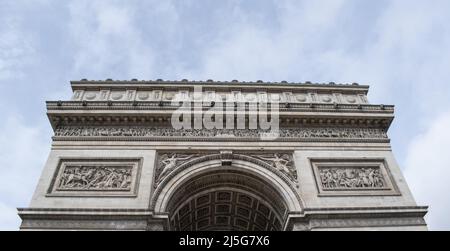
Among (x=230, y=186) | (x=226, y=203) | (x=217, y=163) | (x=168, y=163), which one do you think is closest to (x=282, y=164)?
(x=230, y=186)

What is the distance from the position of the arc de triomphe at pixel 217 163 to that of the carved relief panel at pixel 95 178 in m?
0.04

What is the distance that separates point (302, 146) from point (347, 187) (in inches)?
98.8

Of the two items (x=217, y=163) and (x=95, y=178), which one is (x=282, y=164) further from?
(x=95, y=178)

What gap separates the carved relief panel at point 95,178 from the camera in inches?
529

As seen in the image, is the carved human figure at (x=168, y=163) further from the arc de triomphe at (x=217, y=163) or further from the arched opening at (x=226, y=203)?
the arched opening at (x=226, y=203)

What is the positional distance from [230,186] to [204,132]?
8.70ft

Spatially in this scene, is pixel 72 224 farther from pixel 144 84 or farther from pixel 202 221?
pixel 144 84

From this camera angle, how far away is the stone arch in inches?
546

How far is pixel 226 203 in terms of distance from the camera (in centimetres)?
1653

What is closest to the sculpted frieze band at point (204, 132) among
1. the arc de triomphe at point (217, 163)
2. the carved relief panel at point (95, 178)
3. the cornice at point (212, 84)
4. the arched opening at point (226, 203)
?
the arc de triomphe at point (217, 163)

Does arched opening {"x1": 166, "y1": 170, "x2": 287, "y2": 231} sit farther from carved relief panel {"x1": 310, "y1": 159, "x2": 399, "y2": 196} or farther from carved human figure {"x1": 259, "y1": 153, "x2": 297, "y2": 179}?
carved relief panel {"x1": 310, "y1": 159, "x2": 399, "y2": 196}

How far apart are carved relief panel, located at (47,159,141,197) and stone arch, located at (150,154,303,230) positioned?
1.28m
